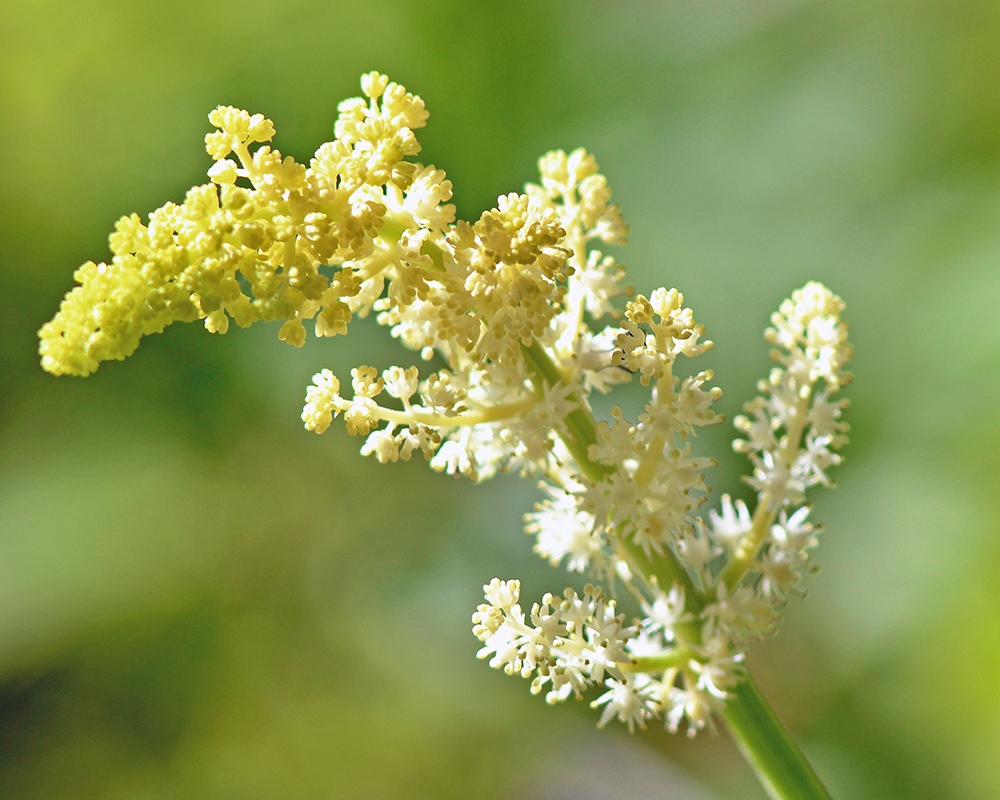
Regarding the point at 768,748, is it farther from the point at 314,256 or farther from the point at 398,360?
the point at 398,360

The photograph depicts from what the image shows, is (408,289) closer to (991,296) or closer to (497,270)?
(497,270)

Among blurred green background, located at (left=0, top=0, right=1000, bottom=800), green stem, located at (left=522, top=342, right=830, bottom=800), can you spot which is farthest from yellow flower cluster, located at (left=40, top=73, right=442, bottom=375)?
blurred green background, located at (left=0, top=0, right=1000, bottom=800)

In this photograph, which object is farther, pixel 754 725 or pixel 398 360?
pixel 398 360

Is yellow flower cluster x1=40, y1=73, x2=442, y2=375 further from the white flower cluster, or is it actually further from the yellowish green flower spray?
the white flower cluster

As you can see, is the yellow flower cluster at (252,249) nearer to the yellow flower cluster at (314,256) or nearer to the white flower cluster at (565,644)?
the yellow flower cluster at (314,256)

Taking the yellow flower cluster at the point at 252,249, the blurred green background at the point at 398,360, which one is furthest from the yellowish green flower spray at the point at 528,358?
the blurred green background at the point at 398,360

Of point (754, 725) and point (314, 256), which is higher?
point (314, 256)

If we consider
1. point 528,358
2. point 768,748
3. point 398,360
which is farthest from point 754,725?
Result: point 398,360
